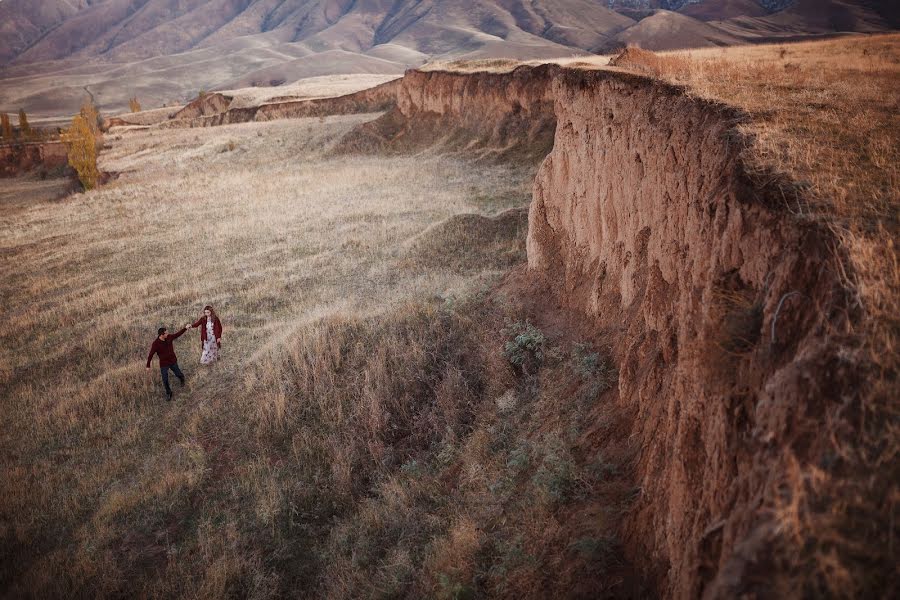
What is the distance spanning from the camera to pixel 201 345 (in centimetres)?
1238

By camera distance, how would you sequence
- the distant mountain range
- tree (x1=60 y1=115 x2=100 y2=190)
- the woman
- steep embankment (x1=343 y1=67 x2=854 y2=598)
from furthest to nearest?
1. the distant mountain range
2. tree (x1=60 y1=115 x2=100 y2=190)
3. the woman
4. steep embankment (x1=343 y1=67 x2=854 y2=598)

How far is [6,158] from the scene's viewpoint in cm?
5025

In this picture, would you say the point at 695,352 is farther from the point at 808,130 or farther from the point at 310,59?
the point at 310,59

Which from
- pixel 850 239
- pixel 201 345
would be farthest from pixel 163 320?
pixel 850 239

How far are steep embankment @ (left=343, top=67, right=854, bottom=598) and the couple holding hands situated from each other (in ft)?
25.8

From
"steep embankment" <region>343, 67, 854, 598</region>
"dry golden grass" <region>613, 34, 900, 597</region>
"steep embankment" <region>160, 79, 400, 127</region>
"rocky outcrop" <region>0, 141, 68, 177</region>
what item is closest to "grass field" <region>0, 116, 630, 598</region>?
"steep embankment" <region>343, 67, 854, 598</region>

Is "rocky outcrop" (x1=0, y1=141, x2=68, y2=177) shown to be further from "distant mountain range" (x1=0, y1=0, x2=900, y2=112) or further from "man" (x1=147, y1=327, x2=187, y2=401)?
"distant mountain range" (x1=0, y1=0, x2=900, y2=112)

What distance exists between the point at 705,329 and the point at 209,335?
10.7m

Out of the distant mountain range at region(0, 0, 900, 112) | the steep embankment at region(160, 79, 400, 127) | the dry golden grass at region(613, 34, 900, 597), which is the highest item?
the distant mountain range at region(0, 0, 900, 112)

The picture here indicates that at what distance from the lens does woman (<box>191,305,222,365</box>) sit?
452 inches

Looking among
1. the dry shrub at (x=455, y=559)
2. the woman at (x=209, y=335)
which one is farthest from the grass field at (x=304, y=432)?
the woman at (x=209, y=335)

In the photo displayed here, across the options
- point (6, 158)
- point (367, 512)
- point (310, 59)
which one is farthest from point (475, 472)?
point (310, 59)

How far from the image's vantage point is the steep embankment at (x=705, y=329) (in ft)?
8.56

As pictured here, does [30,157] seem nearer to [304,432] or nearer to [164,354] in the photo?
[164,354]
